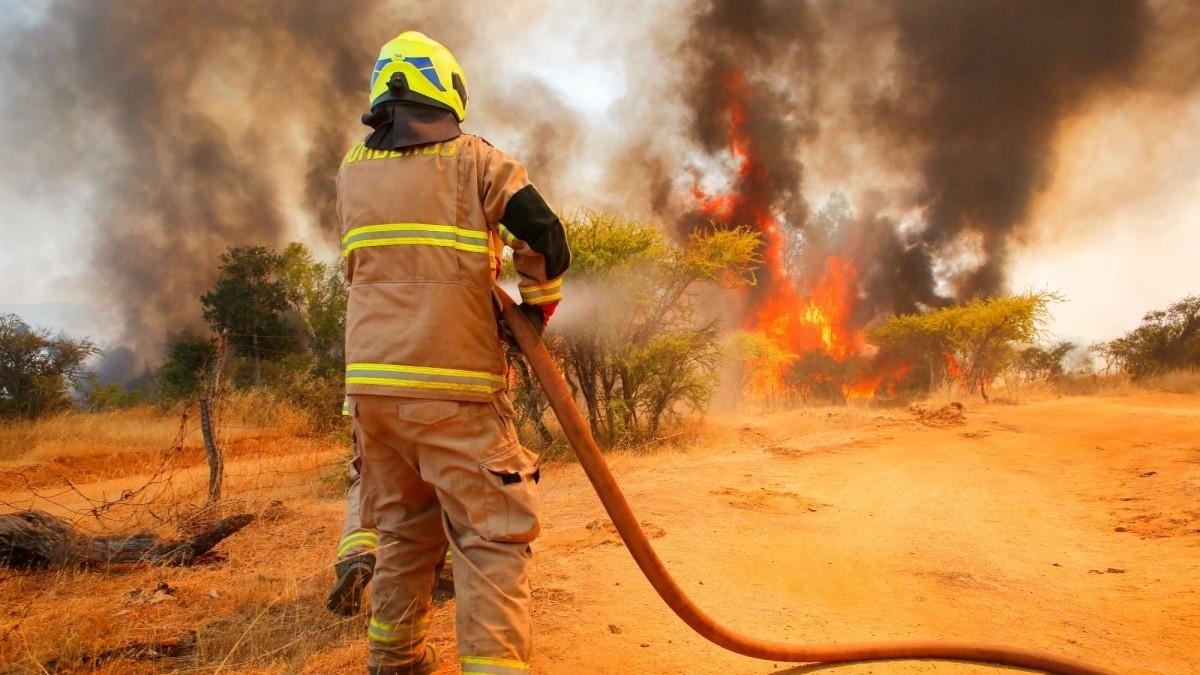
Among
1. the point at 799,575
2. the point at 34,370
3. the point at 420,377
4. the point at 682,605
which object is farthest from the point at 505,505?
the point at 34,370

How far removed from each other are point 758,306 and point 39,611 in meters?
21.3

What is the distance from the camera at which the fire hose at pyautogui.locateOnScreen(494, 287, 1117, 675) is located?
2.44 meters

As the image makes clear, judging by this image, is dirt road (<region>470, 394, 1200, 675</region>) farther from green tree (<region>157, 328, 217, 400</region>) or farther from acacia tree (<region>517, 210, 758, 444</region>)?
green tree (<region>157, 328, 217, 400</region>)

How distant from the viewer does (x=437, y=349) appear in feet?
7.63

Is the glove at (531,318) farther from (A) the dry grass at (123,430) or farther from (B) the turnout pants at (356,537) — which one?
(A) the dry grass at (123,430)

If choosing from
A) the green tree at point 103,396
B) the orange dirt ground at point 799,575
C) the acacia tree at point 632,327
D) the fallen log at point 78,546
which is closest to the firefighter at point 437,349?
the orange dirt ground at point 799,575

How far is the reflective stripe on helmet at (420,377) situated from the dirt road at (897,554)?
55.1 inches

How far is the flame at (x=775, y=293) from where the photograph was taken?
73.8 feet

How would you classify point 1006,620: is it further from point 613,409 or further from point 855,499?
point 613,409

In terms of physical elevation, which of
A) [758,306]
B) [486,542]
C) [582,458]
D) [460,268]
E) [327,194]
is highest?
[327,194]

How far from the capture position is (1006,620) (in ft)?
11.2

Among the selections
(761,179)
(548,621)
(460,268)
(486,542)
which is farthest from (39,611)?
(761,179)

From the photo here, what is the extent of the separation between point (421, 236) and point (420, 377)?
50 cm

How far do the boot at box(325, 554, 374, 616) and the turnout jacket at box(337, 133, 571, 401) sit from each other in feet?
3.59
